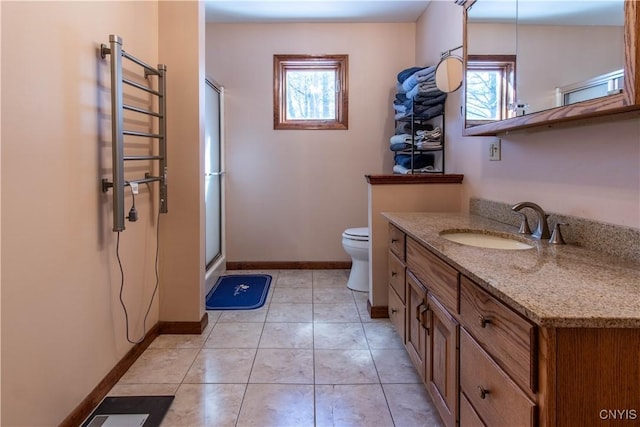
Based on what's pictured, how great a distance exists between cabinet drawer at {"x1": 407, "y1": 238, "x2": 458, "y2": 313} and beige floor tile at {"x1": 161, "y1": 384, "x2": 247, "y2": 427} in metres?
0.94

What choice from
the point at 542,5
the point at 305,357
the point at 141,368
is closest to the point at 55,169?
the point at 141,368

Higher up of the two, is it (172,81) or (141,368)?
(172,81)

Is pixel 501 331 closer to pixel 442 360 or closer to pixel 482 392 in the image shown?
pixel 482 392

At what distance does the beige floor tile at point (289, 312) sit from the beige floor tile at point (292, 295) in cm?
7

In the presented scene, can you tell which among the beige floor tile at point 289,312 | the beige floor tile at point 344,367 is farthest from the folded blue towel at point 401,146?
the beige floor tile at point 344,367

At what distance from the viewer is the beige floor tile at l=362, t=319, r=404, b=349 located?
2.31m

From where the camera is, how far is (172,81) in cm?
240

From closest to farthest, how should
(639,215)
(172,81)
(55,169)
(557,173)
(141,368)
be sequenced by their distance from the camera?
(639,215) < (55,169) < (557,173) < (141,368) < (172,81)

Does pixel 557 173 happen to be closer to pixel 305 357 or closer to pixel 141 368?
pixel 305 357

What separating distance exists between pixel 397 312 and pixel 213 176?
7.05 ft

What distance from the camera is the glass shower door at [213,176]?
134 inches

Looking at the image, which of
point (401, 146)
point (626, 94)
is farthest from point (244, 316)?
point (626, 94)

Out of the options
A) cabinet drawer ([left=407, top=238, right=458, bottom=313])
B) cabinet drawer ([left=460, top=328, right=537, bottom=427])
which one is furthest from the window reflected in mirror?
cabinet drawer ([left=460, top=328, right=537, bottom=427])

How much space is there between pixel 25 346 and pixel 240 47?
3.23 metres
